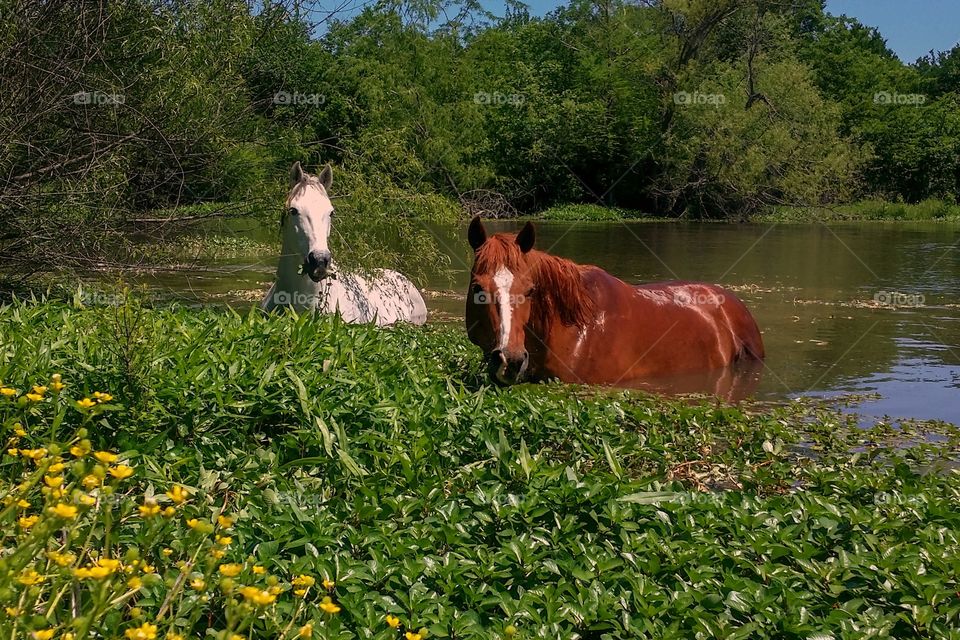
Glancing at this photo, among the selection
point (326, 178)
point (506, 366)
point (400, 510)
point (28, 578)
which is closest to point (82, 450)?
point (28, 578)

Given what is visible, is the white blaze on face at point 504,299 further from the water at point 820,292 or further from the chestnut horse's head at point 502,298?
the water at point 820,292

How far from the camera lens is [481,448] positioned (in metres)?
4.50

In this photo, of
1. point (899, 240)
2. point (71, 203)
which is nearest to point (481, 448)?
point (71, 203)

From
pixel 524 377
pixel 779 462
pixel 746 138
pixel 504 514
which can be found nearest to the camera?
pixel 504 514

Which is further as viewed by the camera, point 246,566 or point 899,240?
point 899,240

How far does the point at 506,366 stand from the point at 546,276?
1156 millimetres

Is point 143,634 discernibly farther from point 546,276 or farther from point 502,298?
point 546,276

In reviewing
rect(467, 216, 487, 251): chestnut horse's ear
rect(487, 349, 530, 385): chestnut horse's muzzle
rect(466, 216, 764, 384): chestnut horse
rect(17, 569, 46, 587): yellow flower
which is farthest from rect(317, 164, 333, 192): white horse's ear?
rect(17, 569, 46, 587): yellow flower

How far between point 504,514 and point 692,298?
5974 mm

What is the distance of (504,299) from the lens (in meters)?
6.45

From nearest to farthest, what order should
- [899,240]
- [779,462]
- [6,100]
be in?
[779,462]
[6,100]
[899,240]

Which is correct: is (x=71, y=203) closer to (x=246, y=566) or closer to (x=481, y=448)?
(x=481, y=448)

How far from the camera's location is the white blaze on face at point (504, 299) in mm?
6310

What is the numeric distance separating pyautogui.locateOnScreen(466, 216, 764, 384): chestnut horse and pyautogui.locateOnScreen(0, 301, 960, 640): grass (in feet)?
3.81
